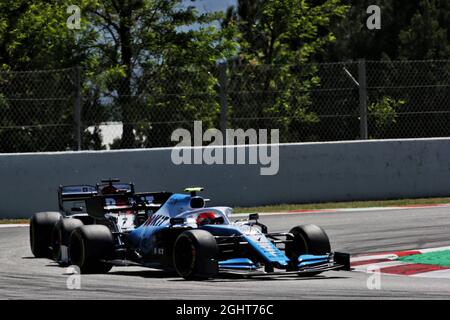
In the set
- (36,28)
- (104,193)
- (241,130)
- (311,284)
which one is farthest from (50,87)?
(311,284)

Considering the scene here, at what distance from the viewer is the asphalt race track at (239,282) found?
9828 mm

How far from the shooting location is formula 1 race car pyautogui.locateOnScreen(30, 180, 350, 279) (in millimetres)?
11141

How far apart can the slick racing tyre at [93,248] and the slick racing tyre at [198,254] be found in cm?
120

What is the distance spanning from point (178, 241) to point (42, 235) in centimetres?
327

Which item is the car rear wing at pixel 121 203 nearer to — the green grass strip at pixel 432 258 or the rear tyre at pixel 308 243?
the rear tyre at pixel 308 243

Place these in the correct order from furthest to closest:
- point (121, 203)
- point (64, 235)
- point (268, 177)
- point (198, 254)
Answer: point (268, 177) → point (121, 203) → point (64, 235) → point (198, 254)

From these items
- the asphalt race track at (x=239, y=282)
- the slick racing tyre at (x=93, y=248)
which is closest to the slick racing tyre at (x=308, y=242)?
the asphalt race track at (x=239, y=282)

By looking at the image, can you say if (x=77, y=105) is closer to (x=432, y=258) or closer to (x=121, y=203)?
(x=121, y=203)

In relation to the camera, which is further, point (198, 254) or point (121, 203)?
point (121, 203)

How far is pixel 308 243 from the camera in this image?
12.0 metres

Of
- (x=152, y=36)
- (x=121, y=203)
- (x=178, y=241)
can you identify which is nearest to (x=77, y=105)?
(x=121, y=203)

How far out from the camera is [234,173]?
776 inches

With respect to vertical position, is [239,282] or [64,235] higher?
[64,235]

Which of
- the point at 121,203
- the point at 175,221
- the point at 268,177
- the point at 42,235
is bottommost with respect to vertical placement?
the point at 42,235
